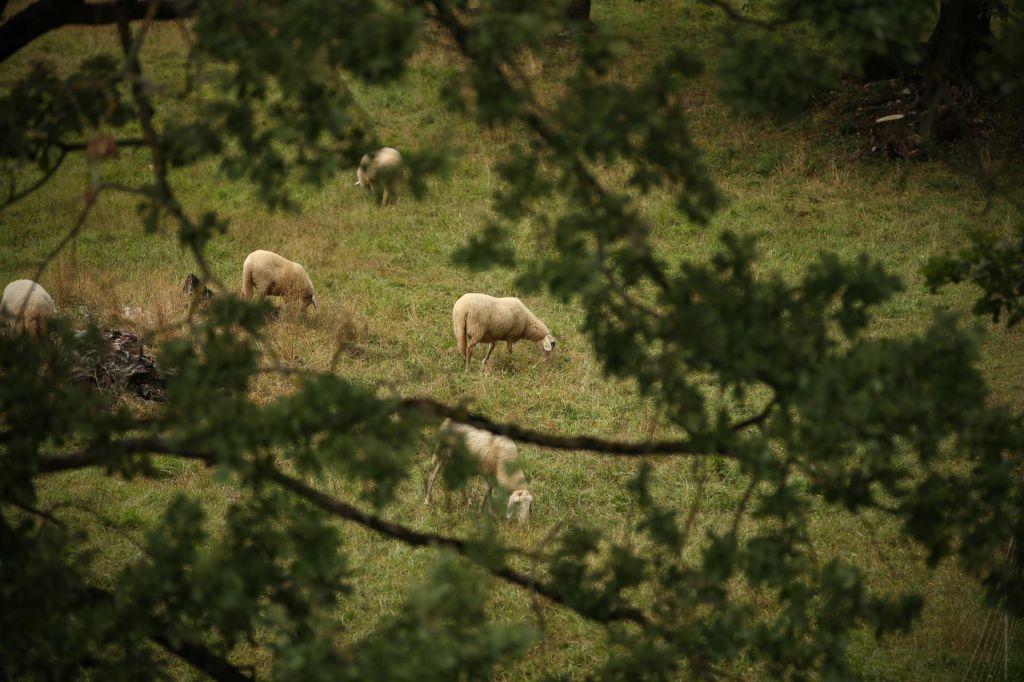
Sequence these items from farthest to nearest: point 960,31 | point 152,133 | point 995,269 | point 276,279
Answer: point 960,31 → point 276,279 → point 995,269 → point 152,133

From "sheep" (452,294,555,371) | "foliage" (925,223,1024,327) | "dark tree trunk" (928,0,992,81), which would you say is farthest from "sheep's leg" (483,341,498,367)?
"dark tree trunk" (928,0,992,81)

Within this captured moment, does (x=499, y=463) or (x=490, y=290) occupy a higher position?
(x=499, y=463)

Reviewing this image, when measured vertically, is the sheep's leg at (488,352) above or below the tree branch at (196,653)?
below

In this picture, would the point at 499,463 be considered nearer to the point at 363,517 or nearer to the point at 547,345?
the point at 547,345

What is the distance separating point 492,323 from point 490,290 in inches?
85.9

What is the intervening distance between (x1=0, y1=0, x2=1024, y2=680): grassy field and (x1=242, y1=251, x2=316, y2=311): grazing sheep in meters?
0.40

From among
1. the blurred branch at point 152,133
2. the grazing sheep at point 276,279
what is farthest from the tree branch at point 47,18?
the grazing sheep at point 276,279

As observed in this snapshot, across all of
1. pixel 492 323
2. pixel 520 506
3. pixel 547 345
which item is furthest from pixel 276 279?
pixel 520 506

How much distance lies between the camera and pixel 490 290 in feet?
47.7

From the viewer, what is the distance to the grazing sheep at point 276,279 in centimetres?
1361

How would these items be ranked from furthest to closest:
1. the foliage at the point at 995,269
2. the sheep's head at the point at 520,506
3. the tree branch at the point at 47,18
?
1. the sheep's head at the point at 520,506
2. the foliage at the point at 995,269
3. the tree branch at the point at 47,18

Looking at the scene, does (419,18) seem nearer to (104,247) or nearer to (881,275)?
(881,275)

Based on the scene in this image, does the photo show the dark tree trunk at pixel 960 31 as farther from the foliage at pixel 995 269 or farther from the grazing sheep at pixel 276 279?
the foliage at pixel 995 269

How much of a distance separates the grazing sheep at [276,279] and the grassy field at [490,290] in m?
Result: 0.40
